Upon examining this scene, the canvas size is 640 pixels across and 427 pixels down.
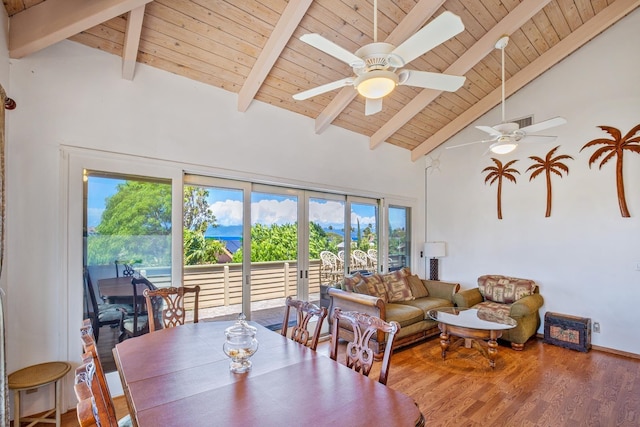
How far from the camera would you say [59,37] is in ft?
7.94

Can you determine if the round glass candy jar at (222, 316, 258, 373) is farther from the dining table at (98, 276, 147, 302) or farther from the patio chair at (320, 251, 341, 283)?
the patio chair at (320, 251, 341, 283)

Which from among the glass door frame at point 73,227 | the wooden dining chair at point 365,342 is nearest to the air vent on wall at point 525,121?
the wooden dining chair at point 365,342

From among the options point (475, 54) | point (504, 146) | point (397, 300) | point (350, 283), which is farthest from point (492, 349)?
point (475, 54)

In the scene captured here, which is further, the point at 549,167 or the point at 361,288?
the point at 549,167

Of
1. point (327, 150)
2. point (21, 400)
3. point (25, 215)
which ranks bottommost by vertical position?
point (21, 400)

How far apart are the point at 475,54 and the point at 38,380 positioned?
537 cm

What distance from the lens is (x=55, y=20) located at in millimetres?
2383

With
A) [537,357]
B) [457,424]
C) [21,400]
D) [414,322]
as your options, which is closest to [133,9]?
[21,400]

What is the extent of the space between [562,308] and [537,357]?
1104mm

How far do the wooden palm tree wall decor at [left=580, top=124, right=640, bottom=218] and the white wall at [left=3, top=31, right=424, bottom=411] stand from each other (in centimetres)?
467

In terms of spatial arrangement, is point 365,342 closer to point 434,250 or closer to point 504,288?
point 504,288

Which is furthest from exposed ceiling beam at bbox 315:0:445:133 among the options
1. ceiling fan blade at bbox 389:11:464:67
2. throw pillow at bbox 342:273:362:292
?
throw pillow at bbox 342:273:362:292

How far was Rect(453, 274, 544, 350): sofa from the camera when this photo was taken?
4.23 meters

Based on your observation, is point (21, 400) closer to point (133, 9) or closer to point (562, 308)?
point (133, 9)
